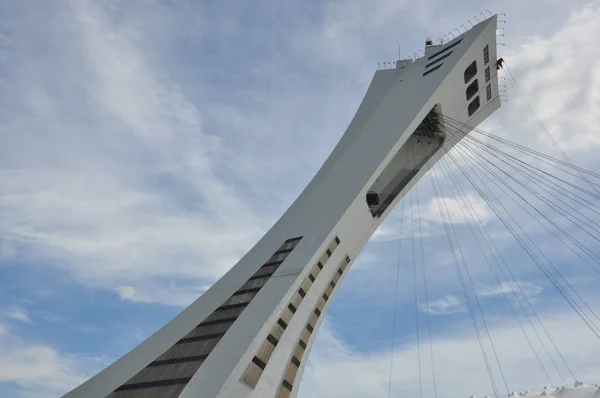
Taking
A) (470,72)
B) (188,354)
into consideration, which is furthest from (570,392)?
(470,72)

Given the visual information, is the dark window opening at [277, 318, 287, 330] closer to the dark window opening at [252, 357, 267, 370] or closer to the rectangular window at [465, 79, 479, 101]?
the dark window opening at [252, 357, 267, 370]

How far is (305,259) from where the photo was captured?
16.4m

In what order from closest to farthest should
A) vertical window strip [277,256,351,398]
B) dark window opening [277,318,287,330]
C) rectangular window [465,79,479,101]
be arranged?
vertical window strip [277,256,351,398]
dark window opening [277,318,287,330]
rectangular window [465,79,479,101]

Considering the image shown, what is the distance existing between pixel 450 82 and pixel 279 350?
539 inches

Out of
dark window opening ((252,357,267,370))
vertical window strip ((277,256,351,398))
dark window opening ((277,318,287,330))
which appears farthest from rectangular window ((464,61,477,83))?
dark window opening ((252,357,267,370))

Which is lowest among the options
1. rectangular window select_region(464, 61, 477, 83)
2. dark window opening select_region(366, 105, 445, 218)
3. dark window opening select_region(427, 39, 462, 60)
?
dark window opening select_region(366, 105, 445, 218)

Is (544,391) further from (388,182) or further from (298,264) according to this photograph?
(388,182)

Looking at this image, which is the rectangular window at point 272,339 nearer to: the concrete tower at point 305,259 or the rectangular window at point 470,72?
the concrete tower at point 305,259

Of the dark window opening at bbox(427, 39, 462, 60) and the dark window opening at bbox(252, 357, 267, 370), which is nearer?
the dark window opening at bbox(252, 357, 267, 370)

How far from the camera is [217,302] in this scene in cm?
1681

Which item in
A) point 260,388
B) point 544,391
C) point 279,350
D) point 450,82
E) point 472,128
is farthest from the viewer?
point 472,128

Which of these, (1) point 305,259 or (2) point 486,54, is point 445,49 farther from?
(1) point 305,259

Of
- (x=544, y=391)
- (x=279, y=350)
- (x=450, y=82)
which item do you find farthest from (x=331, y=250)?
(x=450, y=82)

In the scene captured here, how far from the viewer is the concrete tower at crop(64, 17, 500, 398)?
13.6 meters
